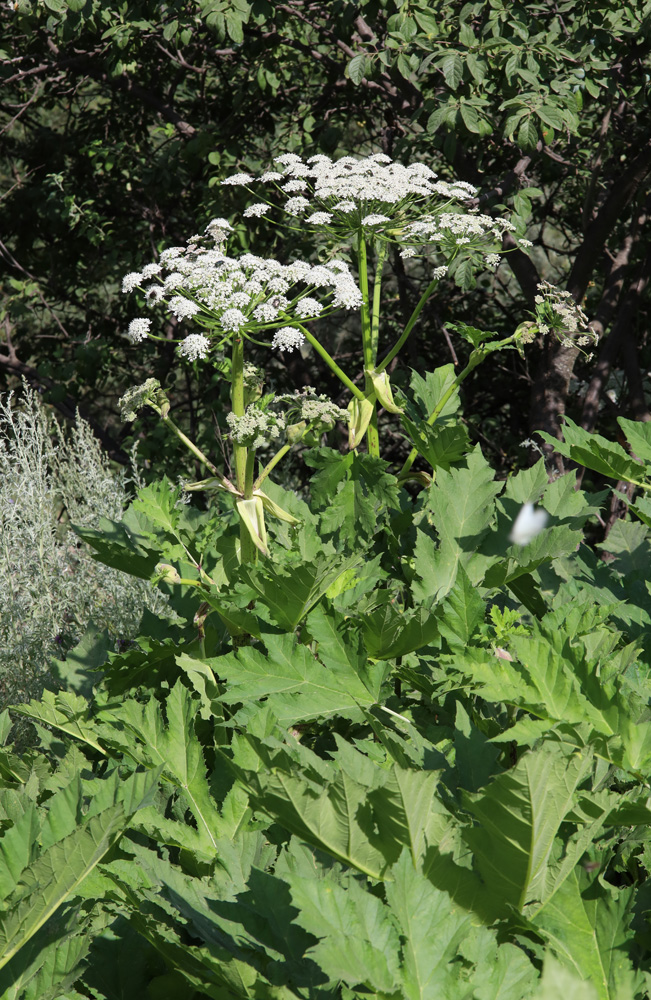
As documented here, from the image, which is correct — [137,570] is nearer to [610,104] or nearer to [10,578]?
[10,578]

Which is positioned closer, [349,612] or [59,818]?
[59,818]

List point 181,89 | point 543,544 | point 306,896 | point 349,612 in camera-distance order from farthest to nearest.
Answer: point 181,89
point 543,544
point 349,612
point 306,896

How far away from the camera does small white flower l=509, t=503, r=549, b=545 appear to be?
4.58 feet

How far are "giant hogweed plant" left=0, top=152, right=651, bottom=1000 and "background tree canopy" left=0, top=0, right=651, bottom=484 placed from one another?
6.27 ft

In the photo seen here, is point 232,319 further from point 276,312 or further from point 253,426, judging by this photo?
point 253,426

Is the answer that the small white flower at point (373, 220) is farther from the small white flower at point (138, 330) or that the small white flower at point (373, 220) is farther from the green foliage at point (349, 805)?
the green foliage at point (349, 805)

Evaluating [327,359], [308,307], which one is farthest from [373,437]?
[308,307]

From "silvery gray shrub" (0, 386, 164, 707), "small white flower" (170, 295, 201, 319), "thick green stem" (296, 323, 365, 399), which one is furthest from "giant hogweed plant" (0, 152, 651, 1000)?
"silvery gray shrub" (0, 386, 164, 707)

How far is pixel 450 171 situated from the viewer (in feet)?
15.0

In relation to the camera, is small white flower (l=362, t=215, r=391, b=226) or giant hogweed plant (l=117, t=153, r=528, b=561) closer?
giant hogweed plant (l=117, t=153, r=528, b=561)

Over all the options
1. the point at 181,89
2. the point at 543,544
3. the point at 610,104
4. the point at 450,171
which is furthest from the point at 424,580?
the point at 181,89

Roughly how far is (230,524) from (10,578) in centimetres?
142

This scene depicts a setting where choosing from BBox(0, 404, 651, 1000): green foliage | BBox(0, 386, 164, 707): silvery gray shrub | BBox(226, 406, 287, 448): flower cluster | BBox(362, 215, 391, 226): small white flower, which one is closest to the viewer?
BBox(0, 404, 651, 1000): green foliage

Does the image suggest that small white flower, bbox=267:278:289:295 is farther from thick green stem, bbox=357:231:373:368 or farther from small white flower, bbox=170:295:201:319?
thick green stem, bbox=357:231:373:368
